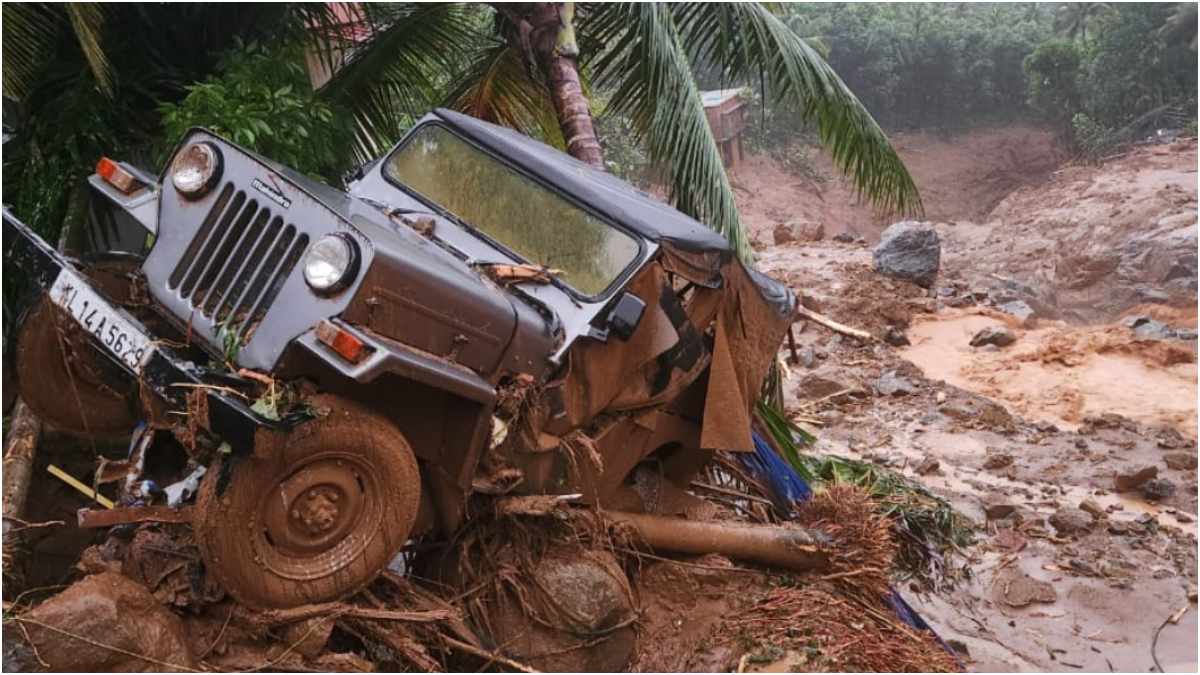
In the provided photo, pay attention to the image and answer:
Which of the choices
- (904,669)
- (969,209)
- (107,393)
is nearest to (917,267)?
(969,209)

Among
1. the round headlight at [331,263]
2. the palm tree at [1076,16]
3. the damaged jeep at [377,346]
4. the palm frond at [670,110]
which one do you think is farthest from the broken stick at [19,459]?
the palm tree at [1076,16]

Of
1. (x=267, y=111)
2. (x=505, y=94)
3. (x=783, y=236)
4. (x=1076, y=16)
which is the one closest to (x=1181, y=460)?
(x=505, y=94)

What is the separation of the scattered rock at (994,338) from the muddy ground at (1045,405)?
204mm

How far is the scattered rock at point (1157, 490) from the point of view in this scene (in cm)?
1137

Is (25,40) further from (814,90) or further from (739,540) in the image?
(814,90)

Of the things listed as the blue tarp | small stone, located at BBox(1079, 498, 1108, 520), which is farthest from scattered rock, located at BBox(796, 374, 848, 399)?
the blue tarp

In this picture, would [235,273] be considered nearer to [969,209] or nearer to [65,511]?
[65,511]

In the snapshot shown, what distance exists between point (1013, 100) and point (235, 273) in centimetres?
3554

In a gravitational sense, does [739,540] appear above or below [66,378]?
below

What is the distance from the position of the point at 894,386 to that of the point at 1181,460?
3.84 metres

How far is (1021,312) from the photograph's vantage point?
19.6m

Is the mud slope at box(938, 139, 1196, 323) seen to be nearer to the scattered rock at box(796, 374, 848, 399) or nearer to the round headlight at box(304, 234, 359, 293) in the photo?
the scattered rock at box(796, 374, 848, 399)

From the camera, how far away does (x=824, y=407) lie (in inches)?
565

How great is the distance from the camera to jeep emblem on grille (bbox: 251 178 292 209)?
13.5ft
